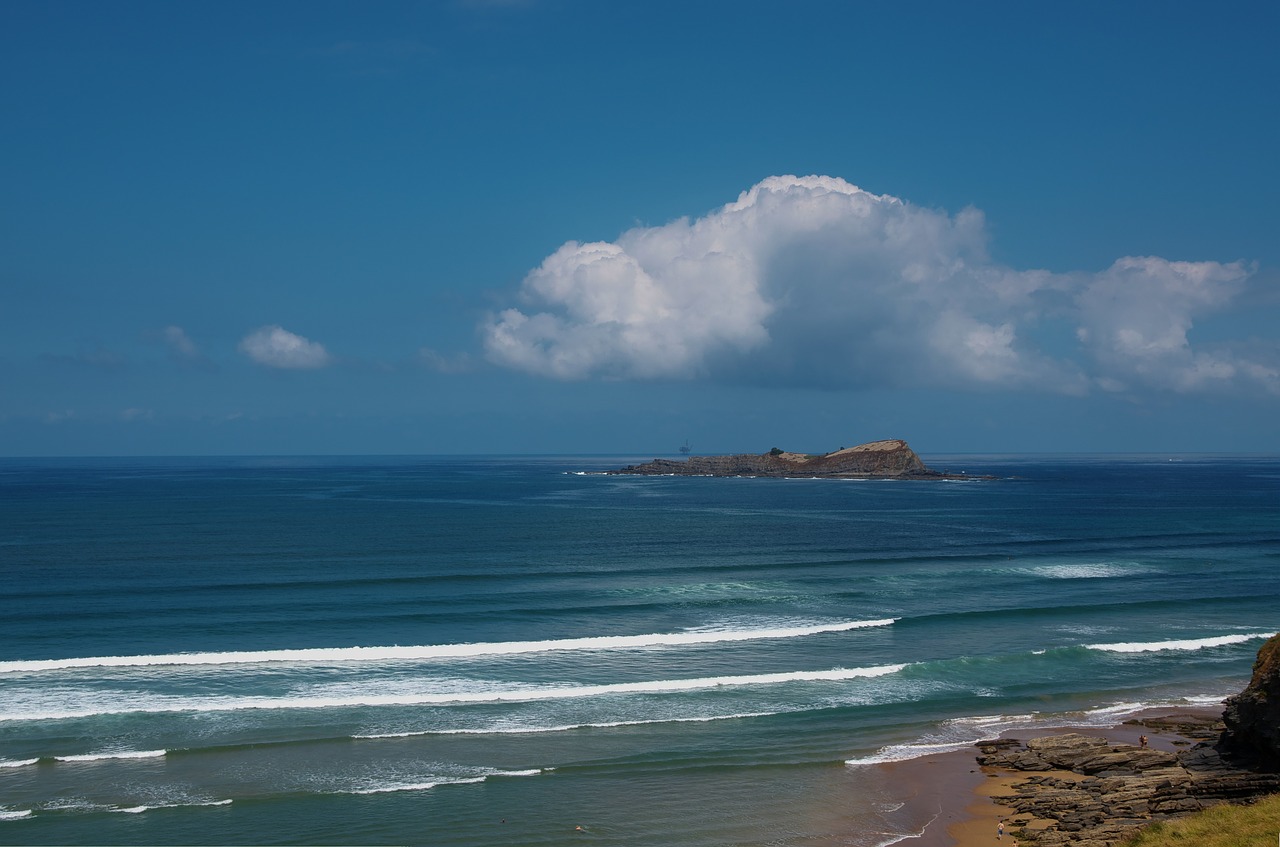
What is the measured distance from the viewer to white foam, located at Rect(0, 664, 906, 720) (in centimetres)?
2705

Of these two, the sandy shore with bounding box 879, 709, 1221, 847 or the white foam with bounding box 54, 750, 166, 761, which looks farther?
the white foam with bounding box 54, 750, 166, 761

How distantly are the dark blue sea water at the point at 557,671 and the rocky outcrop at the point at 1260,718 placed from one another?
5.10 m

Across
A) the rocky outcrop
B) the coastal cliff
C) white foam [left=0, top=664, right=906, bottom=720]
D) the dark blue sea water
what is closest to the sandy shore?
the coastal cliff

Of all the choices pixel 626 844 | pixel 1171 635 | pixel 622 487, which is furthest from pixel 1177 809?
pixel 622 487

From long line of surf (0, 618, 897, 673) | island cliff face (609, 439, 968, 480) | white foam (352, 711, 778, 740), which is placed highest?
island cliff face (609, 439, 968, 480)

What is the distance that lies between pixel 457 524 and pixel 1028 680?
189 feet

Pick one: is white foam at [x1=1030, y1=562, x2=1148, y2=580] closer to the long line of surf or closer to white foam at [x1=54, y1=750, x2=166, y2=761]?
the long line of surf

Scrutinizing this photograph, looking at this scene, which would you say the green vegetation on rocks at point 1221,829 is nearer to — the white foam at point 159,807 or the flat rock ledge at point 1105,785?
the flat rock ledge at point 1105,785

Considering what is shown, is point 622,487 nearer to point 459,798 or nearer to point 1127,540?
point 1127,540

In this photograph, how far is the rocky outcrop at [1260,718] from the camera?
2005 cm

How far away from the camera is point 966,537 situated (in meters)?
70.8

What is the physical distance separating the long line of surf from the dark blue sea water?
0.15 m

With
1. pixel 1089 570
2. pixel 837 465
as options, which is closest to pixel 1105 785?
pixel 1089 570

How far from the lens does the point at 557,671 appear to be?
31.6 metres
